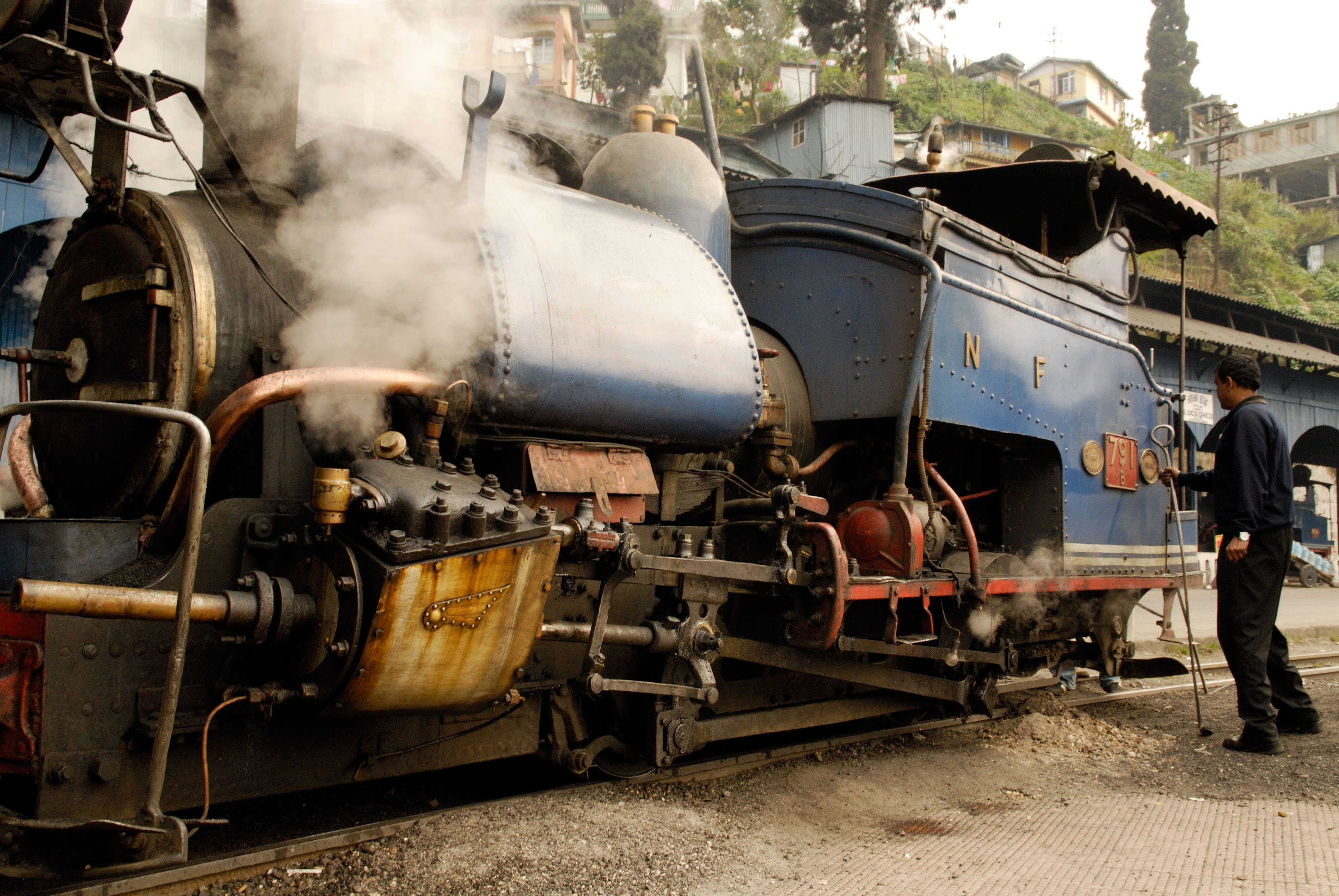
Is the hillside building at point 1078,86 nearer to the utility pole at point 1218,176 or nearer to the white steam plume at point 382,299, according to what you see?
the utility pole at point 1218,176

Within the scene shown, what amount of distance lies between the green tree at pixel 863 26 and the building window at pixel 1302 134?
43276mm

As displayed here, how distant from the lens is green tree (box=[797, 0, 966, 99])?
23734 millimetres

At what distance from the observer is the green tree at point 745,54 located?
3159 centimetres

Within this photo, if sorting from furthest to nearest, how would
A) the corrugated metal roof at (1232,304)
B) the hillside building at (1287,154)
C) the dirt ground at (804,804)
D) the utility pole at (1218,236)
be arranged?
the hillside building at (1287,154) < the utility pole at (1218,236) < the corrugated metal roof at (1232,304) < the dirt ground at (804,804)

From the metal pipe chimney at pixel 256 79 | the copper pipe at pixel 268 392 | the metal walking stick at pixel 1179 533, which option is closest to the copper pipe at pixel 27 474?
the copper pipe at pixel 268 392

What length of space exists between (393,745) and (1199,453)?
2025cm

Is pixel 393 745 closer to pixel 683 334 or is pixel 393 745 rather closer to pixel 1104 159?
pixel 683 334

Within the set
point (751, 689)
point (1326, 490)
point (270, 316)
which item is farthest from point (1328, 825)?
point (1326, 490)

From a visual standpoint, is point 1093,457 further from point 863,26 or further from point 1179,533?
point 863,26

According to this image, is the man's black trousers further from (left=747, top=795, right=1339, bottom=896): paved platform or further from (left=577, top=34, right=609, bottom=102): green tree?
(left=577, top=34, right=609, bottom=102): green tree

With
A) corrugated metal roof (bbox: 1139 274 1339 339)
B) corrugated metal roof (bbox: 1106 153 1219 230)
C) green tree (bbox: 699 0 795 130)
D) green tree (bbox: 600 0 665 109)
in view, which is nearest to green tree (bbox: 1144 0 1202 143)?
green tree (bbox: 699 0 795 130)

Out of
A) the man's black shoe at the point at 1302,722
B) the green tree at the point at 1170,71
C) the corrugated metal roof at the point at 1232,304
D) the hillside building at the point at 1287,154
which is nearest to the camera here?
the man's black shoe at the point at 1302,722

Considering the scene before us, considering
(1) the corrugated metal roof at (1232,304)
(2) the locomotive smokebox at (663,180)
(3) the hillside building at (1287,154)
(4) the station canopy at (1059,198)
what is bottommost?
(2) the locomotive smokebox at (663,180)

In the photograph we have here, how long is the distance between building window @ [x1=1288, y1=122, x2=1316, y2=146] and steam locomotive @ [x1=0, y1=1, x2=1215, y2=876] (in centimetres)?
6533
